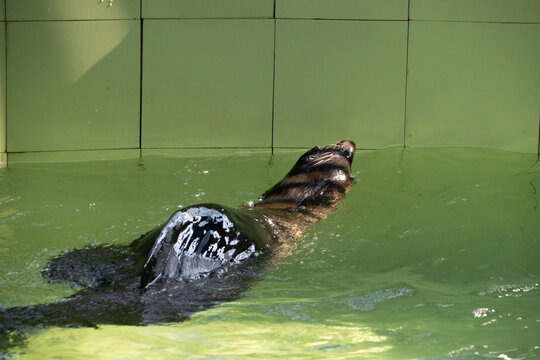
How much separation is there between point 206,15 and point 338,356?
4760mm

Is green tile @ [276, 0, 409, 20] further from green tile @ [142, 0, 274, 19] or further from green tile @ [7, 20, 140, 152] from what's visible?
green tile @ [7, 20, 140, 152]

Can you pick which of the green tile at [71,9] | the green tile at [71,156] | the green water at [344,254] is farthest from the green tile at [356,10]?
the green tile at [71,156]

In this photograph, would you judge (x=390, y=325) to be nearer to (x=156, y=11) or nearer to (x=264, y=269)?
(x=264, y=269)

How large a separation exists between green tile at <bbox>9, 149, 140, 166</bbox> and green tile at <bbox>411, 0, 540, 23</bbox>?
10.2ft

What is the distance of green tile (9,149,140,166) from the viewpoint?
22.1 ft

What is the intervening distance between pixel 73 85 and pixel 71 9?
0.70m

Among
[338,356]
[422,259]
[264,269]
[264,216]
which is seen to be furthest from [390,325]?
[264,216]

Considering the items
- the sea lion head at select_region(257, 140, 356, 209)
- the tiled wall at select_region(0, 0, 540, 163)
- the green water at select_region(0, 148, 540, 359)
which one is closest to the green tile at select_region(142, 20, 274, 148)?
the tiled wall at select_region(0, 0, 540, 163)

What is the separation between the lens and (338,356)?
2.70 meters

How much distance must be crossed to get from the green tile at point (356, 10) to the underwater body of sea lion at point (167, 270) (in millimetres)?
2944

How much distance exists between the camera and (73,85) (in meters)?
6.78

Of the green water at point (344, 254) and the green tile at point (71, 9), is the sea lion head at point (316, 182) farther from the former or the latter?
the green tile at point (71, 9)

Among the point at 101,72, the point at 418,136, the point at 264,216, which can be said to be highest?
the point at 101,72

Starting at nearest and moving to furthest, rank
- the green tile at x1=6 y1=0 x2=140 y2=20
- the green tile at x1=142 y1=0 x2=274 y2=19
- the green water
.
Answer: the green water → the green tile at x1=6 y1=0 x2=140 y2=20 → the green tile at x1=142 y1=0 x2=274 y2=19
